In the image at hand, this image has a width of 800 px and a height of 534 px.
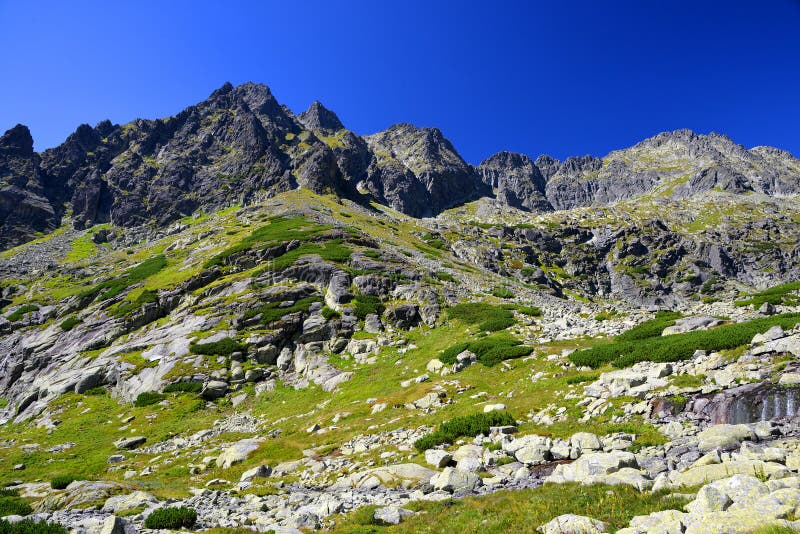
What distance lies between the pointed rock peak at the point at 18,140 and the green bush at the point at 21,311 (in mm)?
161287

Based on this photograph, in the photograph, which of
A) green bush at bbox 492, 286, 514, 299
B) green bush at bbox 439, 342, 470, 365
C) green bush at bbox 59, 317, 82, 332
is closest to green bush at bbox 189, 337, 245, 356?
green bush at bbox 439, 342, 470, 365

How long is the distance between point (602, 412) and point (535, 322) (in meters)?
21.4

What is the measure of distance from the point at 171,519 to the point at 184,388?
107 ft

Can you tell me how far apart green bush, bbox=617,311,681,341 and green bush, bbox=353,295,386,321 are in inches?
1156

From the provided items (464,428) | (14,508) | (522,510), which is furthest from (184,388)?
(522,510)

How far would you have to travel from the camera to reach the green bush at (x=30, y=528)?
36.9ft

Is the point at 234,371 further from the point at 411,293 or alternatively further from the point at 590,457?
the point at 590,457

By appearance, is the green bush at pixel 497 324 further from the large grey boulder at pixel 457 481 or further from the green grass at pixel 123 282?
the green grass at pixel 123 282

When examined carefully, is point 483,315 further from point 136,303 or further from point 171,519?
point 136,303

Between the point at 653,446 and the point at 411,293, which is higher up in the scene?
the point at 411,293

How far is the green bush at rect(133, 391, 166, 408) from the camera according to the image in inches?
1576

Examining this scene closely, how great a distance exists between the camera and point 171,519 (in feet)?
41.6

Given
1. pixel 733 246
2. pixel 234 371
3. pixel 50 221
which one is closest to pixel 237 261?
pixel 234 371

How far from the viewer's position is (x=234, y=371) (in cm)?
4369
